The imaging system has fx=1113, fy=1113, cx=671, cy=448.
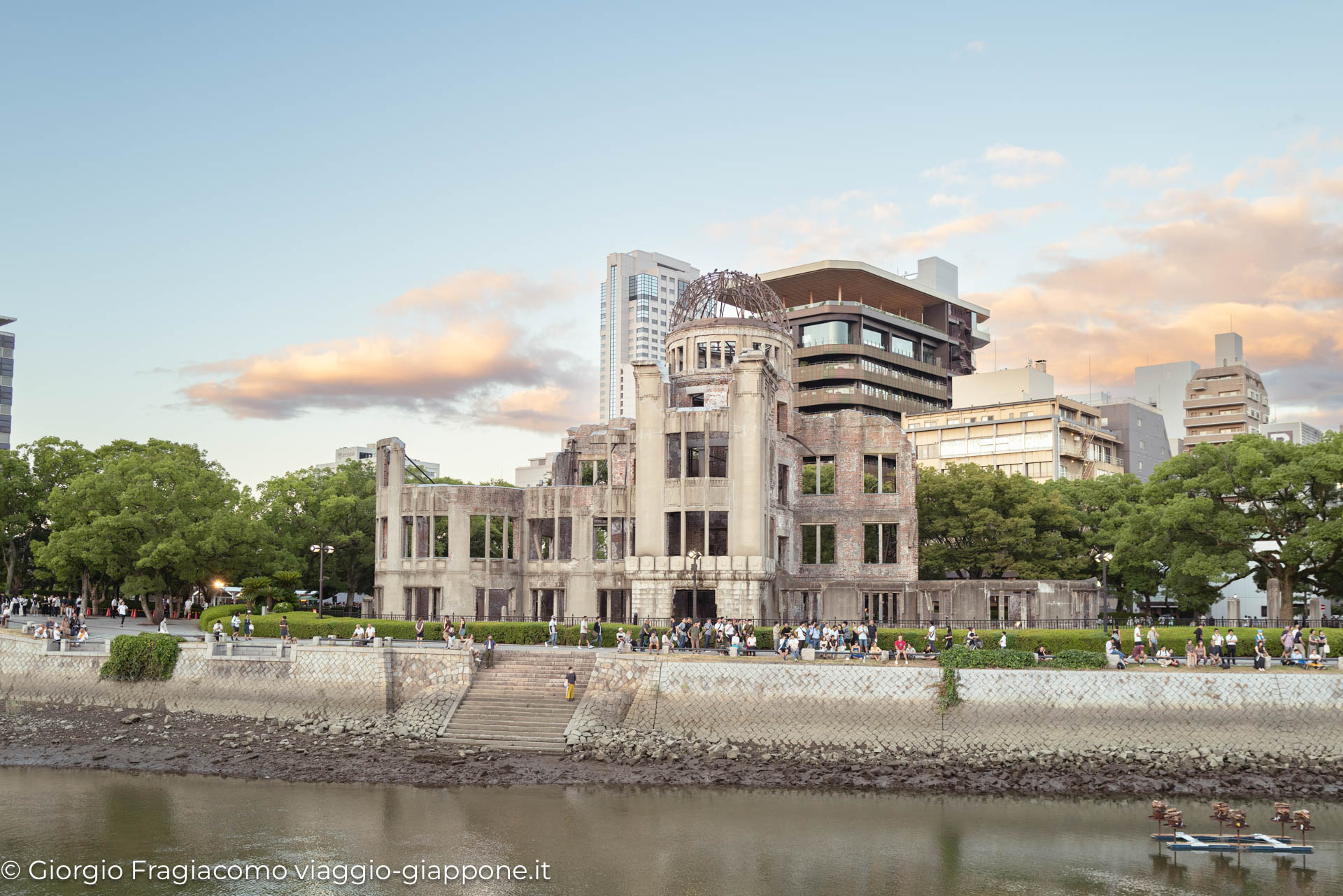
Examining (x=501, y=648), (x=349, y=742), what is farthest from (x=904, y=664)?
(x=349, y=742)

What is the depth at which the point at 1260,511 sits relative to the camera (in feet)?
194

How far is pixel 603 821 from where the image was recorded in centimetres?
3475

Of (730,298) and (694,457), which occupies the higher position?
(730,298)

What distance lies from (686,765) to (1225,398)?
144654 millimetres

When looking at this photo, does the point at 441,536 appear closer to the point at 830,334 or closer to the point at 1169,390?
the point at 830,334

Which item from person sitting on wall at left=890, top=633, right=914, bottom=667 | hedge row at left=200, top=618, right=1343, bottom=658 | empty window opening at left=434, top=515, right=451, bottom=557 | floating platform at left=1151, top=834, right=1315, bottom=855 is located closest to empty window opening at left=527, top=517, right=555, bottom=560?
empty window opening at left=434, top=515, right=451, bottom=557

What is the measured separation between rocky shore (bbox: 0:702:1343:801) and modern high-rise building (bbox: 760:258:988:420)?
9644 centimetres

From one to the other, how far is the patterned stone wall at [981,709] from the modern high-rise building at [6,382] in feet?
359

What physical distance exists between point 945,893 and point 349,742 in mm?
26114

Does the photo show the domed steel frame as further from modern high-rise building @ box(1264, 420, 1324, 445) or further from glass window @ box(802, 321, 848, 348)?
modern high-rise building @ box(1264, 420, 1324, 445)

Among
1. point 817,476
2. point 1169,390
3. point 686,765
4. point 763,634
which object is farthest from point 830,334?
point 686,765

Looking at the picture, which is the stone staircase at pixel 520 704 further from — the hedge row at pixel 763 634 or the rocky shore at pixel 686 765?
the hedge row at pixel 763 634

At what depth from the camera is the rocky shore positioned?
128 feet

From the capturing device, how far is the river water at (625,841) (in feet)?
94.3
